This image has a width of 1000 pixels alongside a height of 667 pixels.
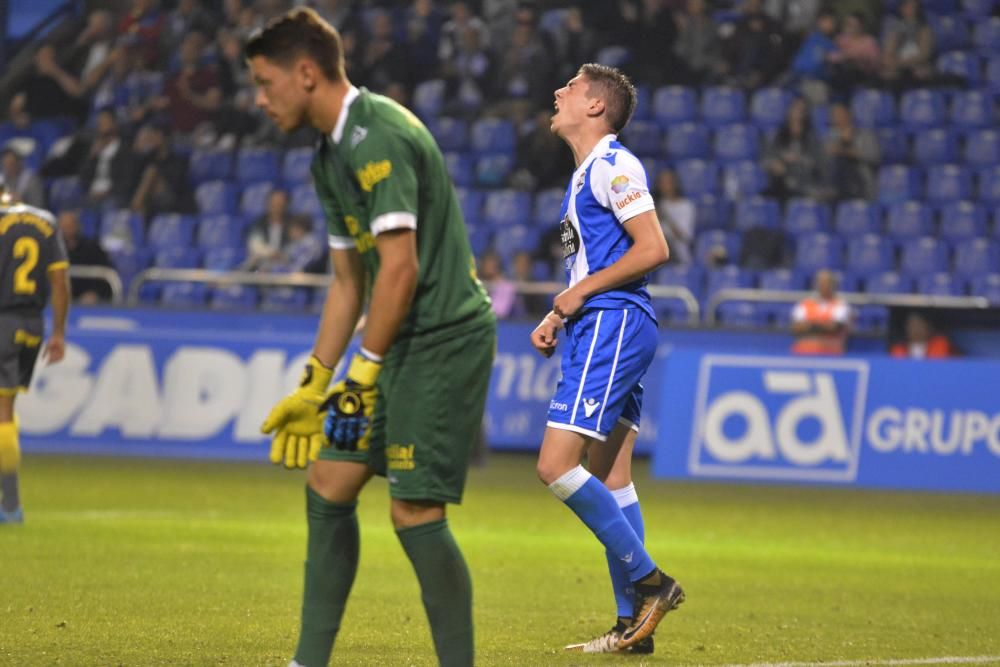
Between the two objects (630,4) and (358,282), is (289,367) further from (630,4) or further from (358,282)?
(358,282)

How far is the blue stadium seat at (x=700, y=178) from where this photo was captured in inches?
847

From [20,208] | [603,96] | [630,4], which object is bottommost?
[20,208]

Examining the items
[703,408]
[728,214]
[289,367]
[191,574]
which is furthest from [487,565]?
[728,214]

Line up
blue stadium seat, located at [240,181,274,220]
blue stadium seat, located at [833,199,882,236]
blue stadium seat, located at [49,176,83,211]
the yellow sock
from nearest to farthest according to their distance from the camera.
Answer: the yellow sock < blue stadium seat, located at [833,199,882,236] < blue stadium seat, located at [240,181,274,220] < blue stadium seat, located at [49,176,83,211]

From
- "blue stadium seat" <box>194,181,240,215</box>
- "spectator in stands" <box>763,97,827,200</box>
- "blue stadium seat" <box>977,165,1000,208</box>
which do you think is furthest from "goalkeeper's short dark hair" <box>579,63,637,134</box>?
"blue stadium seat" <box>194,181,240,215</box>

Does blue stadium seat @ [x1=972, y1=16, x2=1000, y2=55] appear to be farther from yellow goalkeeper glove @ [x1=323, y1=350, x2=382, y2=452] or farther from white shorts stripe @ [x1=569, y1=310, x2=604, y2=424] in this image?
yellow goalkeeper glove @ [x1=323, y1=350, x2=382, y2=452]

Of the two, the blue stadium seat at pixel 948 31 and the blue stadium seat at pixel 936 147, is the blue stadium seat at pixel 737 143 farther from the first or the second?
the blue stadium seat at pixel 948 31

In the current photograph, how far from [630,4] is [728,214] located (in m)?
3.79

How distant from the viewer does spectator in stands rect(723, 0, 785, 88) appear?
22.5 m

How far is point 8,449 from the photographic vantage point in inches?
440

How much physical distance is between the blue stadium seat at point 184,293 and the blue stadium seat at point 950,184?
9.19 metres

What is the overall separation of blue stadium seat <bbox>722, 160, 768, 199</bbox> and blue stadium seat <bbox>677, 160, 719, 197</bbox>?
153 millimetres

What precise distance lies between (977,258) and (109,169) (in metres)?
11.5

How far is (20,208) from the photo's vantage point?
11.5 meters
